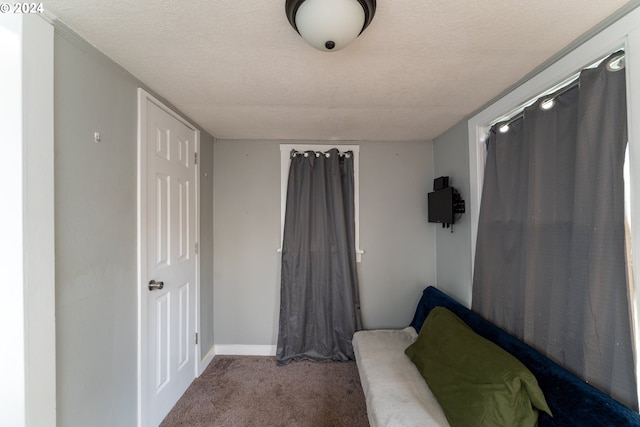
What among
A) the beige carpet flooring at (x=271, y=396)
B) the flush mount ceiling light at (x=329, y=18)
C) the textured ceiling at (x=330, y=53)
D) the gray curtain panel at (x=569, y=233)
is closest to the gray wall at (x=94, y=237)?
the textured ceiling at (x=330, y=53)

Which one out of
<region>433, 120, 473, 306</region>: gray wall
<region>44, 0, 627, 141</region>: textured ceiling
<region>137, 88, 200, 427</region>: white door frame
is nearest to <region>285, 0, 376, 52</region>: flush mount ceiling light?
<region>44, 0, 627, 141</region>: textured ceiling

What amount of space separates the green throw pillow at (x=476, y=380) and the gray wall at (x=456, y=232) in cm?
51

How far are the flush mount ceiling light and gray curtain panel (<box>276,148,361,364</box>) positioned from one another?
4.91 ft

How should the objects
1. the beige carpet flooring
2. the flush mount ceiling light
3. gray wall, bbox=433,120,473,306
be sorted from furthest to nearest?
gray wall, bbox=433,120,473,306 → the beige carpet flooring → the flush mount ceiling light

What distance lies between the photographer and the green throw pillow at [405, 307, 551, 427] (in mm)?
990

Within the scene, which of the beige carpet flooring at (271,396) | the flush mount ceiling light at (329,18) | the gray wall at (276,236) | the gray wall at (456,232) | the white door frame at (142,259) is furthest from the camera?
the gray wall at (276,236)

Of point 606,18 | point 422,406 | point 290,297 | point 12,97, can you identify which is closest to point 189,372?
point 290,297

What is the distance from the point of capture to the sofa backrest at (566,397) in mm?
808

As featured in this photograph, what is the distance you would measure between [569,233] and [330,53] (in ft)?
4.57

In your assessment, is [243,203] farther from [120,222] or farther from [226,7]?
[226,7]

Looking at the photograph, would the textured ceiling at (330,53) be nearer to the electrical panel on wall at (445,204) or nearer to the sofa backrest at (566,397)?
the electrical panel on wall at (445,204)

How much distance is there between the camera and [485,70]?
49.6 inches

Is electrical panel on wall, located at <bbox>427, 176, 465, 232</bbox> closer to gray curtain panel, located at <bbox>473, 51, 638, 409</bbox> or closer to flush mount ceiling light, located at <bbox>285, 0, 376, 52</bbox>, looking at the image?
gray curtain panel, located at <bbox>473, 51, 638, 409</bbox>

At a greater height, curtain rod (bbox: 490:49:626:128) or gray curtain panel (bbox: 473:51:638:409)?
curtain rod (bbox: 490:49:626:128)
